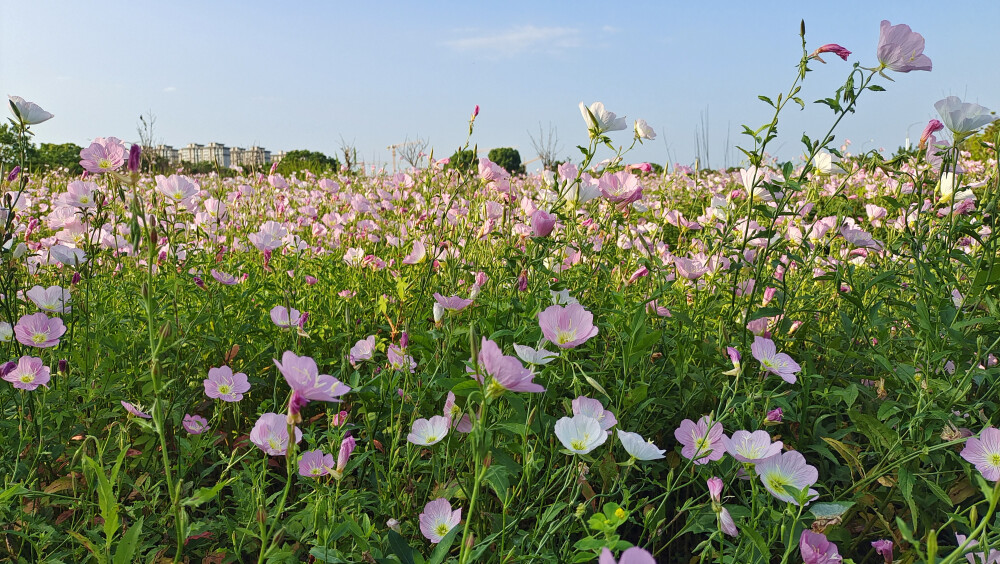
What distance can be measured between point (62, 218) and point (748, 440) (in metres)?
2.68

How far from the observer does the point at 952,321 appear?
167cm

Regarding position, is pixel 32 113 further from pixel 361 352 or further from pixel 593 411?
pixel 593 411

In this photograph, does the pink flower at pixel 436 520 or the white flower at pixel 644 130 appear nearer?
the pink flower at pixel 436 520

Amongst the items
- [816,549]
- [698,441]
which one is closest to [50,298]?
[698,441]

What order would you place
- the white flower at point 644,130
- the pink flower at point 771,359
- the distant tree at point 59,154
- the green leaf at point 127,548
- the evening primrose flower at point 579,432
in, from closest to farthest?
the green leaf at point 127,548
the evening primrose flower at point 579,432
the pink flower at point 771,359
the white flower at point 644,130
the distant tree at point 59,154

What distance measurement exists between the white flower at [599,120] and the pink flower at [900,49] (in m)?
0.75

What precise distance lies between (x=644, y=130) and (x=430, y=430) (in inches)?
55.5

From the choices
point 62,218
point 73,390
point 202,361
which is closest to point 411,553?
point 73,390

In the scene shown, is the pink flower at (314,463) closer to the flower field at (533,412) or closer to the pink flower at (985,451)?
the flower field at (533,412)

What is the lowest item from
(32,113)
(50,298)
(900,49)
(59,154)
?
(50,298)

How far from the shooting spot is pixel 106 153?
1.84m

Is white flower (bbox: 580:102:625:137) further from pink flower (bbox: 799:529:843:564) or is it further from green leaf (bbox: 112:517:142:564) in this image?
green leaf (bbox: 112:517:142:564)

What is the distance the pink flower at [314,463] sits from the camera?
4.59 feet

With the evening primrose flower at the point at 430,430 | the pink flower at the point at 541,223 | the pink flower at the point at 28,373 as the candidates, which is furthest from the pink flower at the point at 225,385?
the pink flower at the point at 541,223
